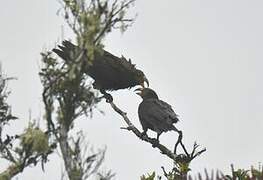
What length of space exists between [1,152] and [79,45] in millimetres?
2066

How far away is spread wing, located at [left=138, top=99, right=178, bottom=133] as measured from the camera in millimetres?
9750

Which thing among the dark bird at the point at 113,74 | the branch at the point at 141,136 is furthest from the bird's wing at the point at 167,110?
the dark bird at the point at 113,74

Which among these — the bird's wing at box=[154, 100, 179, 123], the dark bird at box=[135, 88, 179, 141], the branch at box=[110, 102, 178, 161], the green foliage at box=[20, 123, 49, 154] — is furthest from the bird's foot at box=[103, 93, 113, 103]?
the green foliage at box=[20, 123, 49, 154]

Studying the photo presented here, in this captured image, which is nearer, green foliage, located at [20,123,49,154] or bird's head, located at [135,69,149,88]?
green foliage, located at [20,123,49,154]

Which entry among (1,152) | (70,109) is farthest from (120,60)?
(70,109)

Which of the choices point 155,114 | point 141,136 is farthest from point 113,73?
point 141,136

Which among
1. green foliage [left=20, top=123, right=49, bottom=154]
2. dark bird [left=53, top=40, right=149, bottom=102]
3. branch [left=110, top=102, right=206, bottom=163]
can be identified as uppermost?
dark bird [left=53, top=40, right=149, bottom=102]

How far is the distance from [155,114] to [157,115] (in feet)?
0.18

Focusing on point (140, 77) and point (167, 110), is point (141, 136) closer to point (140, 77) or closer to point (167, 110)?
point (167, 110)

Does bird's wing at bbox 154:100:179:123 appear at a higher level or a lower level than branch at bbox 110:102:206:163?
higher

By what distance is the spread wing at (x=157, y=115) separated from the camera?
32.0 ft

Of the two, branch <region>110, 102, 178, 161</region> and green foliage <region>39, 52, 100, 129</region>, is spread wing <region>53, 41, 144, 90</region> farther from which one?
green foliage <region>39, 52, 100, 129</region>

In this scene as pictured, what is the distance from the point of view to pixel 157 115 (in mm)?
9953

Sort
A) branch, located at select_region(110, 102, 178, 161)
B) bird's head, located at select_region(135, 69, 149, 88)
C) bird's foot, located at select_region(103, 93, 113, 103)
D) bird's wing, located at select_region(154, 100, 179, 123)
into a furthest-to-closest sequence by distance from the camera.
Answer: bird's head, located at select_region(135, 69, 149, 88) → bird's foot, located at select_region(103, 93, 113, 103) → bird's wing, located at select_region(154, 100, 179, 123) → branch, located at select_region(110, 102, 178, 161)
